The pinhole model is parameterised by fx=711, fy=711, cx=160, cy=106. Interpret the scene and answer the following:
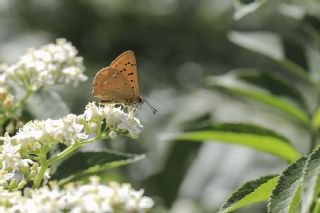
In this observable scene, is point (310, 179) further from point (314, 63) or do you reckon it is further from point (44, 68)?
point (314, 63)

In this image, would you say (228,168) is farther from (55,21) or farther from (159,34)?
(55,21)

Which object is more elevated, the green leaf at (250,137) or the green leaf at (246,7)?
the green leaf at (246,7)

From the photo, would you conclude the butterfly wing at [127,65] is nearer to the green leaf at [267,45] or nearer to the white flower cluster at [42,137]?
the white flower cluster at [42,137]

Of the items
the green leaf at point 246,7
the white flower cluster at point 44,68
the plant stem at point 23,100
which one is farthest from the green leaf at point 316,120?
the plant stem at point 23,100

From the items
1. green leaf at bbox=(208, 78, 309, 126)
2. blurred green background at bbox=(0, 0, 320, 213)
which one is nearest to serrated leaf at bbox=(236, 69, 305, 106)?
green leaf at bbox=(208, 78, 309, 126)

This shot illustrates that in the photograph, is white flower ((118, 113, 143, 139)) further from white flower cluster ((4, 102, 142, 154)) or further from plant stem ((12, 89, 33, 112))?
plant stem ((12, 89, 33, 112))

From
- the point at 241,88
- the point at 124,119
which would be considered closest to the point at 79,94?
the point at 241,88

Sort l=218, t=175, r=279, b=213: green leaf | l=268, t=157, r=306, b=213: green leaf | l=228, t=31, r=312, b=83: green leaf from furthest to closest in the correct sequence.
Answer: l=228, t=31, r=312, b=83: green leaf < l=218, t=175, r=279, b=213: green leaf < l=268, t=157, r=306, b=213: green leaf
